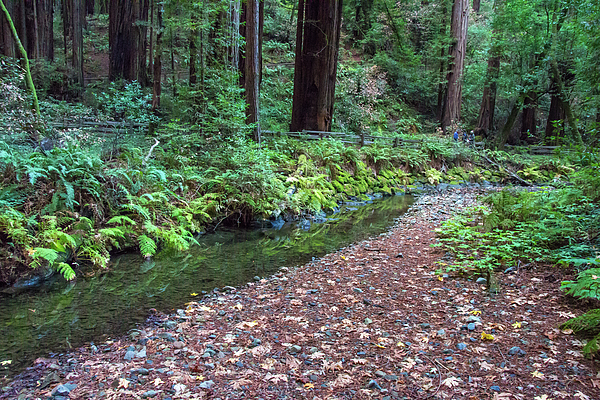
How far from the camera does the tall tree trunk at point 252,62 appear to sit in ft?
37.1

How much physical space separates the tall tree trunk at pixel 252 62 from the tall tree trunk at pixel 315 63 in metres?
4.77

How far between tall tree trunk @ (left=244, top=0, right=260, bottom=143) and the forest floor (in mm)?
7403

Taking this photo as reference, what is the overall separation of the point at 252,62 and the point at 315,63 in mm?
5278

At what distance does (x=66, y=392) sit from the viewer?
123 inches

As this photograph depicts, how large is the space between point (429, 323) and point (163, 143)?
30.4ft

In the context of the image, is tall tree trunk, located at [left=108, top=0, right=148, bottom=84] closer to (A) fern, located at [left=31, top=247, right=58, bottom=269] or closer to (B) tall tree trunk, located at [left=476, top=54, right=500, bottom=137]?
(A) fern, located at [left=31, top=247, right=58, bottom=269]

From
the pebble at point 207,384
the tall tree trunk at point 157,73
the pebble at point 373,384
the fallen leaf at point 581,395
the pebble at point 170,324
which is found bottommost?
the pebble at point 170,324

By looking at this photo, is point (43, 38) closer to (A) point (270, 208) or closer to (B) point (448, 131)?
(A) point (270, 208)

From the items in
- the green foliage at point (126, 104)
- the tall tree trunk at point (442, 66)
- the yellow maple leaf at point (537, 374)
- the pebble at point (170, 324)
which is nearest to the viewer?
the yellow maple leaf at point (537, 374)

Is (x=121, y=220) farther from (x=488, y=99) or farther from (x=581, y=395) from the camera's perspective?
(x=488, y=99)

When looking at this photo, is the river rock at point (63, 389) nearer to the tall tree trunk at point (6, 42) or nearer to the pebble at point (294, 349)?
the pebble at point (294, 349)

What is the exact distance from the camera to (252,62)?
11.8 meters

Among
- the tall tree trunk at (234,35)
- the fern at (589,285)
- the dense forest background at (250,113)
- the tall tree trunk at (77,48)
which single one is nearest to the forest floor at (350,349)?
the fern at (589,285)

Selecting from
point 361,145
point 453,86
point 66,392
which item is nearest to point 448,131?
point 453,86
